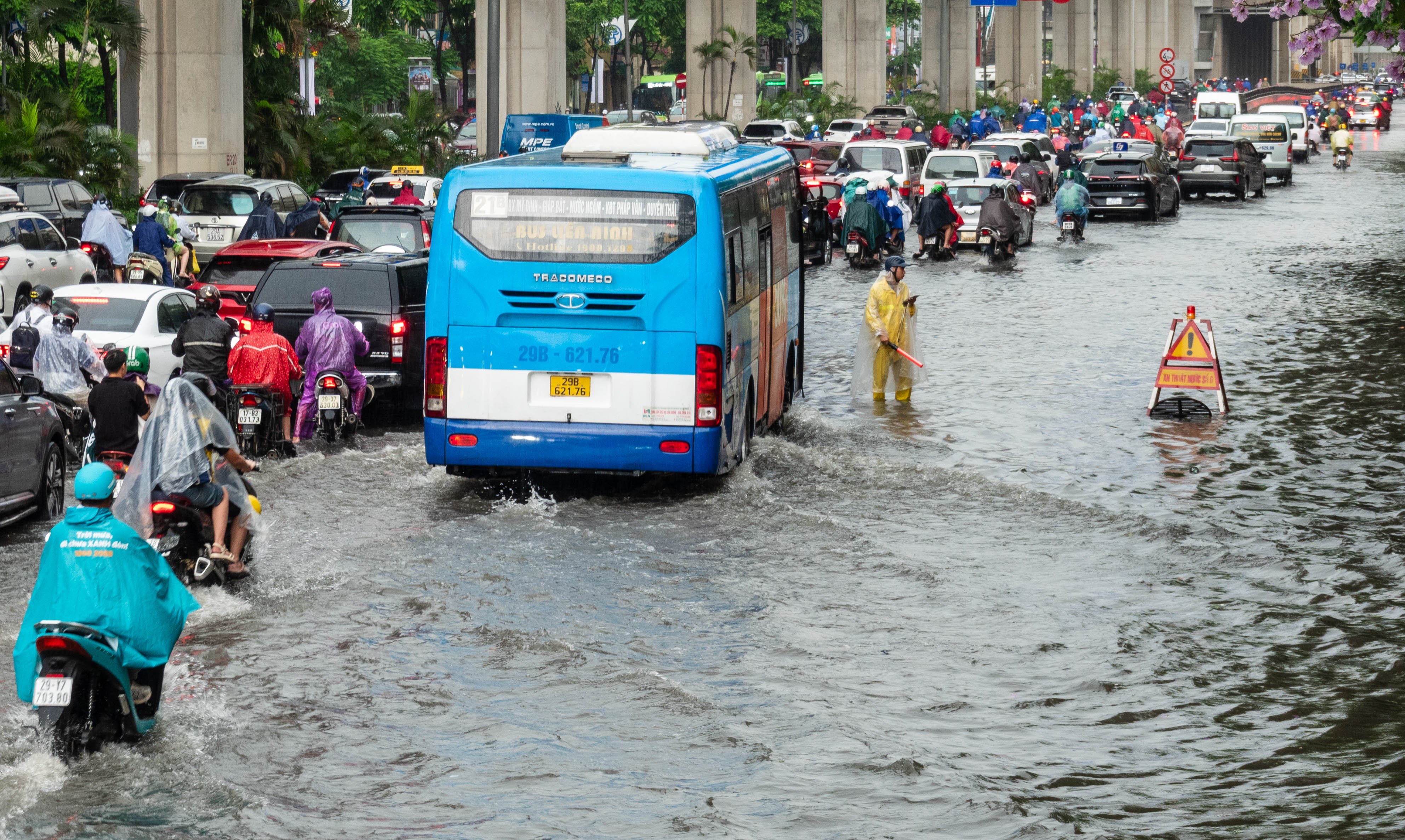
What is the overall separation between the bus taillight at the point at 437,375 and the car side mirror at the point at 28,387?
2684 millimetres

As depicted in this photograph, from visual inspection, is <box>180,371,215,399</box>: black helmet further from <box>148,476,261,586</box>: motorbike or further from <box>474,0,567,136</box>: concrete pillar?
<box>474,0,567,136</box>: concrete pillar

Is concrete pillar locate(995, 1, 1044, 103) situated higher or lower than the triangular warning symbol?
higher

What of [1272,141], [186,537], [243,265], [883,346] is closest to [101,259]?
[243,265]

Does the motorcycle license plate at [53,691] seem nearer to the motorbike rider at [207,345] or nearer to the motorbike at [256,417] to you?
the motorbike at [256,417]

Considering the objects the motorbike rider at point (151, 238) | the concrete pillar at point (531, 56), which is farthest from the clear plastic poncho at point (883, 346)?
the concrete pillar at point (531, 56)

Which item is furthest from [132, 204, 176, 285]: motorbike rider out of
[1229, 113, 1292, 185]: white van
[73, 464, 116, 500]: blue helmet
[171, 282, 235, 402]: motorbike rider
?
[1229, 113, 1292, 185]: white van

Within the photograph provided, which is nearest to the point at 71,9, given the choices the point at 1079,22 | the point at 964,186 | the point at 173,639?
the point at 964,186

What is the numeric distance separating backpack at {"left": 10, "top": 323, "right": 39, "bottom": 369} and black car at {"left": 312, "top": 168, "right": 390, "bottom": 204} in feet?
69.4

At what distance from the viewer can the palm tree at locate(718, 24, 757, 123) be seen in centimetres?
6644

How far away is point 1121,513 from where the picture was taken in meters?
14.1

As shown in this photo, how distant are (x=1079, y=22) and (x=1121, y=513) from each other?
107060 millimetres

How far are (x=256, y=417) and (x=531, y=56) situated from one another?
41.1m

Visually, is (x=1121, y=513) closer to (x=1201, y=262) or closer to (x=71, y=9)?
(x=1201, y=262)

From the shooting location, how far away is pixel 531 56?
183 ft
